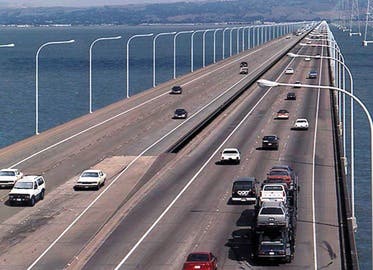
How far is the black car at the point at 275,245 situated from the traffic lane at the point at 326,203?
46.1 inches

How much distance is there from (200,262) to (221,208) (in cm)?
1208

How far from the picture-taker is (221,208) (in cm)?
4450

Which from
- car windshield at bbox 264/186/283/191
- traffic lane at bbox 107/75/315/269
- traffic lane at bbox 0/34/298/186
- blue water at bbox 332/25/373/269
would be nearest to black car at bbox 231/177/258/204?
traffic lane at bbox 107/75/315/269

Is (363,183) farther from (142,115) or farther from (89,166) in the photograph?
(142,115)

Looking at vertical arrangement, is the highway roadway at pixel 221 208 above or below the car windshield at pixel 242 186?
below

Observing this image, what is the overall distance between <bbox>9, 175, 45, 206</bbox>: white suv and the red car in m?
14.5

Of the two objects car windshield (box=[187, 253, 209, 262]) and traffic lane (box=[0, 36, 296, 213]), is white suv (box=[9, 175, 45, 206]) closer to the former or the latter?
traffic lane (box=[0, 36, 296, 213])

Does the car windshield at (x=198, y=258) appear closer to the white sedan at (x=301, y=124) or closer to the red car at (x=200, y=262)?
the red car at (x=200, y=262)

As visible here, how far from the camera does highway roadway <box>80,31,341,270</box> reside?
118ft

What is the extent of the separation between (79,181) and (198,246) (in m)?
13.7

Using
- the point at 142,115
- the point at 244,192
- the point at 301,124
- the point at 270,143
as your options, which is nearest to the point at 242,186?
the point at 244,192

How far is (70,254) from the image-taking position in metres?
36.8

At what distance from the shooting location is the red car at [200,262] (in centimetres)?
3235

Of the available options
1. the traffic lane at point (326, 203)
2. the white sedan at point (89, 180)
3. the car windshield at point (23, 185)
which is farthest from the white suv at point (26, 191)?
the traffic lane at point (326, 203)
